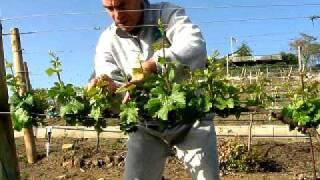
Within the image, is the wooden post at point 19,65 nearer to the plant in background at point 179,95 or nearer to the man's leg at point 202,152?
the man's leg at point 202,152

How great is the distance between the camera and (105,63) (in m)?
3.59

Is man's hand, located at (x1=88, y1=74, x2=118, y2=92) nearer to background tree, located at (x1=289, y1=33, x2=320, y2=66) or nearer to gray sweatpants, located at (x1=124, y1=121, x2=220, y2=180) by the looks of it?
gray sweatpants, located at (x1=124, y1=121, x2=220, y2=180)

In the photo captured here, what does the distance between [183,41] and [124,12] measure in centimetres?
38

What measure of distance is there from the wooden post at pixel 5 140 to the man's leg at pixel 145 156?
704 mm

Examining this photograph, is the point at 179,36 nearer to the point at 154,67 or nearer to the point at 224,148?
the point at 154,67

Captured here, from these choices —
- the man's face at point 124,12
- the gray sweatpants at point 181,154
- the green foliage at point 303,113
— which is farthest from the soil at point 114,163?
the man's face at point 124,12

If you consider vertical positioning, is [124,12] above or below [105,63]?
above

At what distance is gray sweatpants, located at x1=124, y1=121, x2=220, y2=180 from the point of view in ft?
11.2

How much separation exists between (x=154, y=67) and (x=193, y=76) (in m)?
0.20

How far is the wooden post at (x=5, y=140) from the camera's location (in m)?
3.80

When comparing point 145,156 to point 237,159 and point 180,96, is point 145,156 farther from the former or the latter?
point 237,159

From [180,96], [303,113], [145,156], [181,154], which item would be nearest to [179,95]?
[180,96]

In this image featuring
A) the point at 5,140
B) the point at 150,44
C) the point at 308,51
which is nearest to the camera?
the point at 150,44

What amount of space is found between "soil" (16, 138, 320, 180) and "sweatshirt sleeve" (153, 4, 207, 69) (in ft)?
18.4
